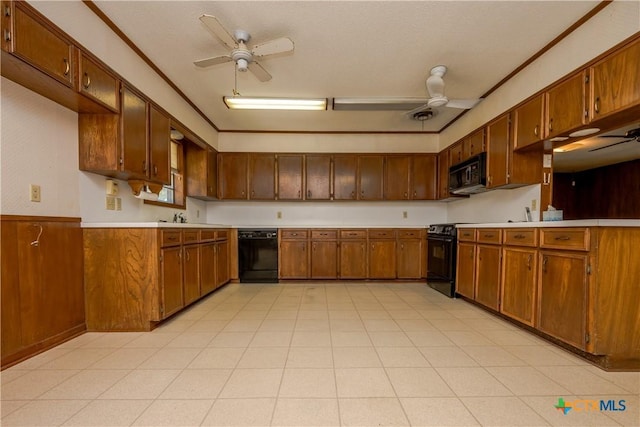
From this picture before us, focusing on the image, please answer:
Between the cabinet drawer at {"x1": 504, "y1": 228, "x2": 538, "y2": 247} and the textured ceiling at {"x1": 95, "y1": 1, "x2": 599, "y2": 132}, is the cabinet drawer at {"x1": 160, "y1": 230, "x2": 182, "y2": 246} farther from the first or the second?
the cabinet drawer at {"x1": 504, "y1": 228, "x2": 538, "y2": 247}

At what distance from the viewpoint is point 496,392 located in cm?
151

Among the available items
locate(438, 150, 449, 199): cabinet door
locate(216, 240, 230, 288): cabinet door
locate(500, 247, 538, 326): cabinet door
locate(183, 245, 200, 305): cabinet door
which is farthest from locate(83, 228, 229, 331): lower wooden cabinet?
locate(438, 150, 449, 199): cabinet door

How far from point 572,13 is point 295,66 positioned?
225 centimetres

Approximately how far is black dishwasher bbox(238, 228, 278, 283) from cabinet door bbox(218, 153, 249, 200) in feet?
2.31

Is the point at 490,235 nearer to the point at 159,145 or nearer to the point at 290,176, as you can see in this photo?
the point at 290,176

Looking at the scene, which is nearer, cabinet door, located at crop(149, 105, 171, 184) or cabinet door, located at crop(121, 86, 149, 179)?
cabinet door, located at crop(121, 86, 149, 179)

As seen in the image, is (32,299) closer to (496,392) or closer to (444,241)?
(496,392)

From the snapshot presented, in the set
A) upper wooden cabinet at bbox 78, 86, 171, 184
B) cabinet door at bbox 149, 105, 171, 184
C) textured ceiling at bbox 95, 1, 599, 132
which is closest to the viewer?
textured ceiling at bbox 95, 1, 599, 132

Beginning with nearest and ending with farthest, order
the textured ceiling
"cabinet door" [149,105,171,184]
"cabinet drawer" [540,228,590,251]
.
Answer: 1. "cabinet drawer" [540,228,590,251]
2. the textured ceiling
3. "cabinet door" [149,105,171,184]

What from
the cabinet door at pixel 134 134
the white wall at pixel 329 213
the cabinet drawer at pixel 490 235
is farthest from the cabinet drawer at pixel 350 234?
the cabinet door at pixel 134 134

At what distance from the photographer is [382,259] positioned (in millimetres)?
4355

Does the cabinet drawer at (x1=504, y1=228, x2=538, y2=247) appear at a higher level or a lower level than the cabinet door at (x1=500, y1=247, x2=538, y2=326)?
higher

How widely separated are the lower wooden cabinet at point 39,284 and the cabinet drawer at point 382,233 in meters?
3.57

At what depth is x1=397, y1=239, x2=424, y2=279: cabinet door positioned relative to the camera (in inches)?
171
